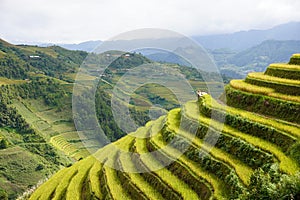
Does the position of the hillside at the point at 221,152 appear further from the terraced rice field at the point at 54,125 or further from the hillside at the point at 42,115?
the terraced rice field at the point at 54,125

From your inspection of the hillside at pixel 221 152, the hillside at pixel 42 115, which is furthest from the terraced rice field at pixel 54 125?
the hillside at pixel 221 152

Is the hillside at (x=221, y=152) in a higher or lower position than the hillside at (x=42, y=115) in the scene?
higher

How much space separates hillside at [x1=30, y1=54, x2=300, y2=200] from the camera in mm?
9688

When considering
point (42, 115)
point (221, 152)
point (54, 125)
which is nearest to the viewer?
point (221, 152)

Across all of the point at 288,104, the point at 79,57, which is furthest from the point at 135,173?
the point at 79,57

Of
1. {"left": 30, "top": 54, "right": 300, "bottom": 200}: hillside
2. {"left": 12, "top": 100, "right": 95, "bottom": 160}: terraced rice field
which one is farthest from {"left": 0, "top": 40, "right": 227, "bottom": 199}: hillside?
{"left": 30, "top": 54, "right": 300, "bottom": 200}: hillside

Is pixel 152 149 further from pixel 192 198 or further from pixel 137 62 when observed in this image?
pixel 137 62

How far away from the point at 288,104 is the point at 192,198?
4950mm

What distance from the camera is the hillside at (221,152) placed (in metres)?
9.69

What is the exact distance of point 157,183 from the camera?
12164 millimetres

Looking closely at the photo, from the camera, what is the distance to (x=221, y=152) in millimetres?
11672

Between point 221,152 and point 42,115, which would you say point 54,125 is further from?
point 221,152

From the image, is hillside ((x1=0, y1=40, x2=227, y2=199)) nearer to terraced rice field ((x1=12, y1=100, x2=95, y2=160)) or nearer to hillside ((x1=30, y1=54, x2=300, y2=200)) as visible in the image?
terraced rice field ((x1=12, y1=100, x2=95, y2=160))

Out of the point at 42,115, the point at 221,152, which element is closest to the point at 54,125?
the point at 42,115
